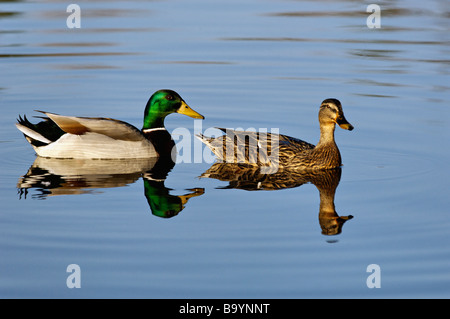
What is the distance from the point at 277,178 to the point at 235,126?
7.10 feet

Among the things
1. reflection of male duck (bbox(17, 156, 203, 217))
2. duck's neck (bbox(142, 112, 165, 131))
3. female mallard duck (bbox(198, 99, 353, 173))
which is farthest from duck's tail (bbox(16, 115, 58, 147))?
female mallard duck (bbox(198, 99, 353, 173))

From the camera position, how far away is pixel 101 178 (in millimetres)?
9789

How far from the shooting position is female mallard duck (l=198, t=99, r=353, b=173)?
10.3 m

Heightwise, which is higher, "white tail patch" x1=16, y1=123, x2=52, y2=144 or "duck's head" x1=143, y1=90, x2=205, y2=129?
"duck's head" x1=143, y1=90, x2=205, y2=129

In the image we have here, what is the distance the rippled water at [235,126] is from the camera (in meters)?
6.80

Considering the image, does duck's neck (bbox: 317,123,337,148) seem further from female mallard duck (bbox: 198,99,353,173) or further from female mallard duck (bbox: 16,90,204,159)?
female mallard duck (bbox: 16,90,204,159)

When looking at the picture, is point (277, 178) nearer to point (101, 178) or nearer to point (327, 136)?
point (327, 136)

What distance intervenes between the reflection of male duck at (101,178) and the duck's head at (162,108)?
2.45 ft

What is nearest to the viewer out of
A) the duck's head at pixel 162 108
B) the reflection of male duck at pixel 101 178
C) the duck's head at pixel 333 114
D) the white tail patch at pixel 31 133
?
the reflection of male duck at pixel 101 178

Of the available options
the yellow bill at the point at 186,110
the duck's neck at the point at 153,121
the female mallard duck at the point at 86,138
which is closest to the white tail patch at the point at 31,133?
the female mallard duck at the point at 86,138

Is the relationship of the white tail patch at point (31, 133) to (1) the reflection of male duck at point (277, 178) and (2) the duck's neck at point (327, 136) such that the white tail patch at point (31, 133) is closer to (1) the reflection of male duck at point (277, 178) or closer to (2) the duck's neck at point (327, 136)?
(1) the reflection of male duck at point (277, 178)

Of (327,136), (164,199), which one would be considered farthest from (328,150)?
(164,199)

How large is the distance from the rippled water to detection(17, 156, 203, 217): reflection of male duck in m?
0.04
